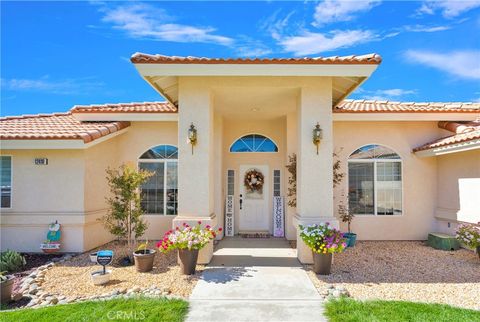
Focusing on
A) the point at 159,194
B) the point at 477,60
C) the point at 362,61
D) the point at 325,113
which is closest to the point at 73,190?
the point at 159,194

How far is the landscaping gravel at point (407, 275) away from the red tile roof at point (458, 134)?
3.27 metres

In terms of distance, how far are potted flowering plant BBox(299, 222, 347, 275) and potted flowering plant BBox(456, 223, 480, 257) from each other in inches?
156

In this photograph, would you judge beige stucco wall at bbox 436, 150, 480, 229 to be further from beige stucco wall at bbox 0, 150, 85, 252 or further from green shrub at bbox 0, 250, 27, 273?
green shrub at bbox 0, 250, 27, 273

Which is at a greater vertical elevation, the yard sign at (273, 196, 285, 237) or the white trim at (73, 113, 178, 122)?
the white trim at (73, 113, 178, 122)

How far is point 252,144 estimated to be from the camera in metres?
11.7

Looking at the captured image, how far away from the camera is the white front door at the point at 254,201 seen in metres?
11.5

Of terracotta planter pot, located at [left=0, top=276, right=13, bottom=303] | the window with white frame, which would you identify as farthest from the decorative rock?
the window with white frame

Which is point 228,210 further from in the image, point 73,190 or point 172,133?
point 73,190

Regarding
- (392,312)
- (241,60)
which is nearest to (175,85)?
(241,60)

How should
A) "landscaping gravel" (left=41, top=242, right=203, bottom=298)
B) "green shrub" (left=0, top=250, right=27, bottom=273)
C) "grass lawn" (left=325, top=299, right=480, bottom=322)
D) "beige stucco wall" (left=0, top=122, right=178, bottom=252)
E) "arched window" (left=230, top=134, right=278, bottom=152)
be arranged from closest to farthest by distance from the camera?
"grass lawn" (left=325, top=299, right=480, bottom=322), "landscaping gravel" (left=41, top=242, right=203, bottom=298), "green shrub" (left=0, top=250, right=27, bottom=273), "beige stucco wall" (left=0, top=122, right=178, bottom=252), "arched window" (left=230, top=134, right=278, bottom=152)

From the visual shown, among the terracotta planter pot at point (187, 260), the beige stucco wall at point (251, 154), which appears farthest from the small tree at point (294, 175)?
the terracotta planter pot at point (187, 260)

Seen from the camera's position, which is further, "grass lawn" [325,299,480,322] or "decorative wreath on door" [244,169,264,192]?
"decorative wreath on door" [244,169,264,192]

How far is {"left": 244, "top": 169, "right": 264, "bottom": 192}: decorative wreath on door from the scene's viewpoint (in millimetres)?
11445

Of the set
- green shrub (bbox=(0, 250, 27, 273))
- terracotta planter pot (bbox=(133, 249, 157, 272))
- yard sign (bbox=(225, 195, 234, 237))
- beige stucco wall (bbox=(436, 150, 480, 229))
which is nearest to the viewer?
terracotta planter pot (bbox=(133, 249, 157, 272))
